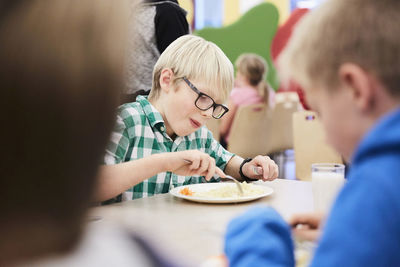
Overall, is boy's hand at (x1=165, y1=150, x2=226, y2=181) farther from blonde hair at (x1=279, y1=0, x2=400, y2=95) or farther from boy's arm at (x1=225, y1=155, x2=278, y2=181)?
blonde hair at (x1=279, y1=0, x2=400, y2=95)

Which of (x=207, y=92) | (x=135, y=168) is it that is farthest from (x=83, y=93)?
(x=207, y=92)

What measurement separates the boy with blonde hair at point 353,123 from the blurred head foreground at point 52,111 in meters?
0.33

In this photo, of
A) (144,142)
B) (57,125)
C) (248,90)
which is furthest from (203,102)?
(248,90)

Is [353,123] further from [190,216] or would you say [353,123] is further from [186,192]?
[186,192]

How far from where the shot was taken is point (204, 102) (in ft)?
5.35

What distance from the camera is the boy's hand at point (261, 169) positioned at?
1.64m

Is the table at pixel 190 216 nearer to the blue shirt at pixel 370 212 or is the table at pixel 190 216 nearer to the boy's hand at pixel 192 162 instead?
the boy's hand at pixel 192 162

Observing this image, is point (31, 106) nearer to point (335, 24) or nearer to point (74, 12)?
point (74, 12)

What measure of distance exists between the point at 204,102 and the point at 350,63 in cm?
102

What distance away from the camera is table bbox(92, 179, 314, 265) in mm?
873

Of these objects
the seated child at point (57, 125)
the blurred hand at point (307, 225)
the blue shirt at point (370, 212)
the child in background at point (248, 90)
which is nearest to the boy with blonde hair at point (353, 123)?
the blue shirt at point (370, 212)

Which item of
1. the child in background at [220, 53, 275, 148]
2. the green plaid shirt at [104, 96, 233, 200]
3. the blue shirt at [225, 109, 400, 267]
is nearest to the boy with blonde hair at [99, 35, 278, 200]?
the green plaid shirt at [104, 96, 233, 200]

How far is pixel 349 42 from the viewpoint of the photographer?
2.09 feet

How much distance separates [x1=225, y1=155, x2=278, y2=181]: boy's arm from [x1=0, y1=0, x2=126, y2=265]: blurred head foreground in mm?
1362
